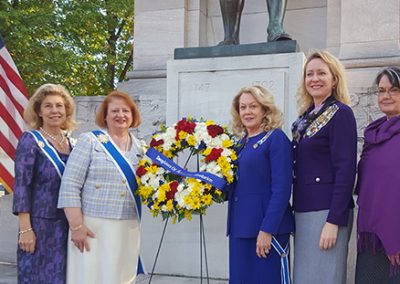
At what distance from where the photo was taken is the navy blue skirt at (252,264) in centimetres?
375

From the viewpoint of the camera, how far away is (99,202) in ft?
13.6

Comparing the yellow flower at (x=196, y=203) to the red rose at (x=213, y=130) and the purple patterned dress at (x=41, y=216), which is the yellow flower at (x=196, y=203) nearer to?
the red rose at (x=213, y=130)

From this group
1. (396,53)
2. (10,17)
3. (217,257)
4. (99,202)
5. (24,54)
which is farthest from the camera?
(24,54)

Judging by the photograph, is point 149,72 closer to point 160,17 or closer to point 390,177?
point 160,17

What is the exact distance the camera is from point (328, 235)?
11.5ft

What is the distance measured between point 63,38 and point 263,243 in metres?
13.2

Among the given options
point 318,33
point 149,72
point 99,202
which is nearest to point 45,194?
point 99,202

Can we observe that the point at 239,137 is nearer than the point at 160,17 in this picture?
Yes

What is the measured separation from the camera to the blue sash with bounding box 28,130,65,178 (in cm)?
424

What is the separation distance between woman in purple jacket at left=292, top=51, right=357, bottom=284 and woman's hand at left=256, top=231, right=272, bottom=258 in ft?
0.66

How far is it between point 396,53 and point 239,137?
4.06 metres

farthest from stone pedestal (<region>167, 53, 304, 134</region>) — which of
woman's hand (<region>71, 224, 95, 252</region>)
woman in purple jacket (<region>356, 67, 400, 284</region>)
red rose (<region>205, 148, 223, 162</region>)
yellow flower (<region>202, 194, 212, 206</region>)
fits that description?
woman's hand (<region>71, 224, 95, 252</region>)

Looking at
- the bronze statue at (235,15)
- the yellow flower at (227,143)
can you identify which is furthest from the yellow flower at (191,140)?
the bronze statue at (235,15)

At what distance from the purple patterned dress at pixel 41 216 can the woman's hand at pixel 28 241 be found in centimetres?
3
